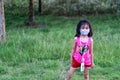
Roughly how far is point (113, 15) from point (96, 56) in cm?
903

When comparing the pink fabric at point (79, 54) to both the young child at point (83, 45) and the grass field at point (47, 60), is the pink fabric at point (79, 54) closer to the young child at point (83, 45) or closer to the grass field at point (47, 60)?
the young child at point (83, 45)

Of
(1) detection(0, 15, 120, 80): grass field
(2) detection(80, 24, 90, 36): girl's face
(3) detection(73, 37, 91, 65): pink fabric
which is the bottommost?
(1) detection(0, 15, 120, 80): grass field

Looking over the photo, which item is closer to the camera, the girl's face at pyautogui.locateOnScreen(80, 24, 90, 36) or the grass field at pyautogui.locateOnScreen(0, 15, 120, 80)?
the girl's face at pyautogui.locateOnScreen(80, 24, 90, 36)

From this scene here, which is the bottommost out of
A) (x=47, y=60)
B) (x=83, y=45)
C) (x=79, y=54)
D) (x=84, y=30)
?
(x=47, y=60)

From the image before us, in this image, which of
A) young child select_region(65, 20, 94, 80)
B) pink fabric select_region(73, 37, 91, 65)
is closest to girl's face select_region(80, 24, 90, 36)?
young child select_region(65, 20, 94, 80)

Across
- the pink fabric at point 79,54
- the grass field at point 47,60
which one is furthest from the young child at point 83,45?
the grass field at point 47,60

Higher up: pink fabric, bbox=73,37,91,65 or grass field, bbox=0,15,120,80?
pink fabric, bbox=73,37,91,65

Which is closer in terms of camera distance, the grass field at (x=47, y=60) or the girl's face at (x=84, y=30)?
the girl's face at (x=84, y=30)

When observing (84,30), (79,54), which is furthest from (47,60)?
(84,30)

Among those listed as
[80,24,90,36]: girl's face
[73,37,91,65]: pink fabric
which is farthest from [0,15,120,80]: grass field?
[80,24,90,36]: girl's face

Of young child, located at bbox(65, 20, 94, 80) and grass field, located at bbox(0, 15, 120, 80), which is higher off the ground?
young child, located at bbox(65, 20, 94, 80)

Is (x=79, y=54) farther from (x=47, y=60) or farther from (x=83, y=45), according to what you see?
(x=47, y=60)

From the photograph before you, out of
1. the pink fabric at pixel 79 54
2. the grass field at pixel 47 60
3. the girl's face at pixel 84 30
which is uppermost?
the girl's face at pixel 84 30

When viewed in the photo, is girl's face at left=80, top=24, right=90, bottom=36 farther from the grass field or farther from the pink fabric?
the grass field
